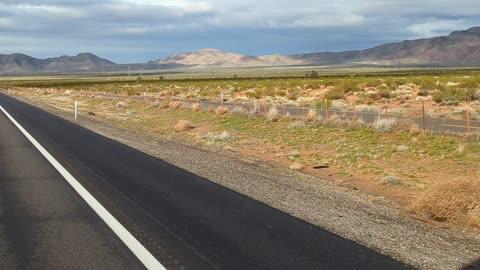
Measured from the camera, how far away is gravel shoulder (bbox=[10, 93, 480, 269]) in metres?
6.46

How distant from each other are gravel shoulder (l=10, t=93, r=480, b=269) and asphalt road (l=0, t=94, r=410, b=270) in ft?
1.43

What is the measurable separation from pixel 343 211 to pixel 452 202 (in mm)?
2011

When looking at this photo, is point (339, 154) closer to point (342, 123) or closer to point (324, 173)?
point (324, 173)

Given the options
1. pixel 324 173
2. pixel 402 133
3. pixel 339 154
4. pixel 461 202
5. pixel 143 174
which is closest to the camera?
pixel 461 202

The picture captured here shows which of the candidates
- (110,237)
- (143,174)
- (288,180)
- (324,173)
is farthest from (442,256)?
(324,173)

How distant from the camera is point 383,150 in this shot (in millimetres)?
18594

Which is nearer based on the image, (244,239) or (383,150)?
(244,239)

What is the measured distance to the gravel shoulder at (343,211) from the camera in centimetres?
646

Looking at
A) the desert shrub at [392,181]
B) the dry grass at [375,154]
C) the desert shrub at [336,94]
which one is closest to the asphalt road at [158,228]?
the dry grass at [375,154]

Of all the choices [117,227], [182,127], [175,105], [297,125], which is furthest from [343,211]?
[175,105]

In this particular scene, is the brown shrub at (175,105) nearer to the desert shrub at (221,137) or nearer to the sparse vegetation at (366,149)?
the sparse vegetation at (366,149)

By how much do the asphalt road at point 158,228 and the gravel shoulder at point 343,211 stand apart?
44 centimetres

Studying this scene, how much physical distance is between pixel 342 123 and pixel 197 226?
18.1 metres

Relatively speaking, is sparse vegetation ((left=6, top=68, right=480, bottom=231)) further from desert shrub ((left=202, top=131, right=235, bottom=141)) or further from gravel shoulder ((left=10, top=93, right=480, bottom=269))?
gravel shoulder ((left=10, top=93, right=480, bottom=269))
